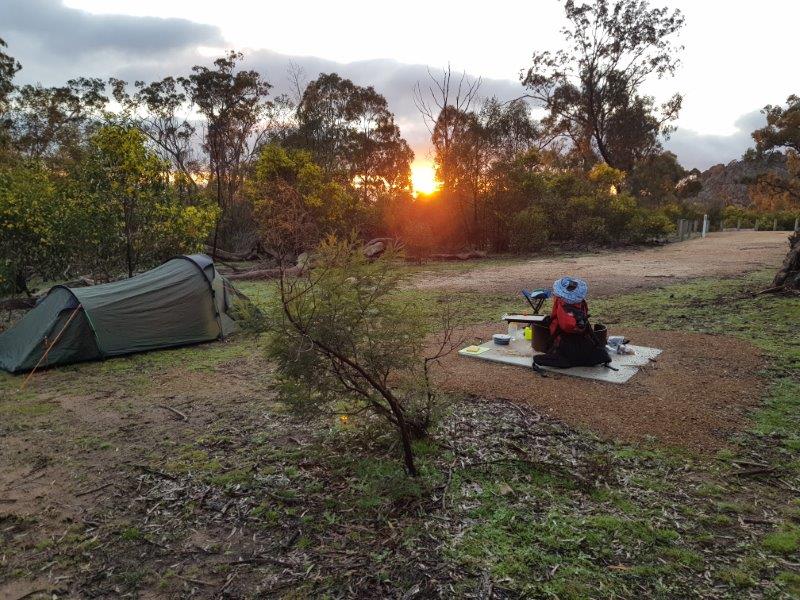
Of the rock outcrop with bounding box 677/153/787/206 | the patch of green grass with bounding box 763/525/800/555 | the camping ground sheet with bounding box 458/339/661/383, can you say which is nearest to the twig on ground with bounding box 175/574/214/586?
the patch of green grass with bounding box 763/525/800/555

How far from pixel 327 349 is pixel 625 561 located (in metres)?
1.98

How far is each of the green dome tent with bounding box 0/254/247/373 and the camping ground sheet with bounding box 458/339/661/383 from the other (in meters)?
4.30

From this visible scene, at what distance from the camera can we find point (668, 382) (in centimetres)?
536

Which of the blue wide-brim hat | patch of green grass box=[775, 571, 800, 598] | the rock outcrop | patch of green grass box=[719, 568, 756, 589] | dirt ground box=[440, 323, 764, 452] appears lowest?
patch of green grass box=[719, 568, 756, 589]

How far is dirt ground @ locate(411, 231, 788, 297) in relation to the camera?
41.4ft

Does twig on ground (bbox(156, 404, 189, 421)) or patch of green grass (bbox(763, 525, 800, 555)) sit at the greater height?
patch of green grass (bbox(763, 525, 800, 555))

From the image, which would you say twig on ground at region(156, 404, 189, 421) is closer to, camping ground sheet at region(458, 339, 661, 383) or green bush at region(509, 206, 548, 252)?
camping ground sheet at region(458, 339, 661, 383)

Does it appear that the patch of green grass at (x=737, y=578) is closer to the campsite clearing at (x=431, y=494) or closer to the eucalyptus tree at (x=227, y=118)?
the campsite clearing at (x=431, y=494)

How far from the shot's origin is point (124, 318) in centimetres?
760

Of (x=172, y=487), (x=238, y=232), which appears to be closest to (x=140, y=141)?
(x=172, y=487)

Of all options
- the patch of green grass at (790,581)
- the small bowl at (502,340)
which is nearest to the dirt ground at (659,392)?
the small bowl at (502,340)

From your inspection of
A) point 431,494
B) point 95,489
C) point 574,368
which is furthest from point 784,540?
point 95,489

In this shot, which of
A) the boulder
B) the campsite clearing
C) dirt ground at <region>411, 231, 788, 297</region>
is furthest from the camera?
the boulder

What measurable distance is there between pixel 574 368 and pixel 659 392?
984mm
